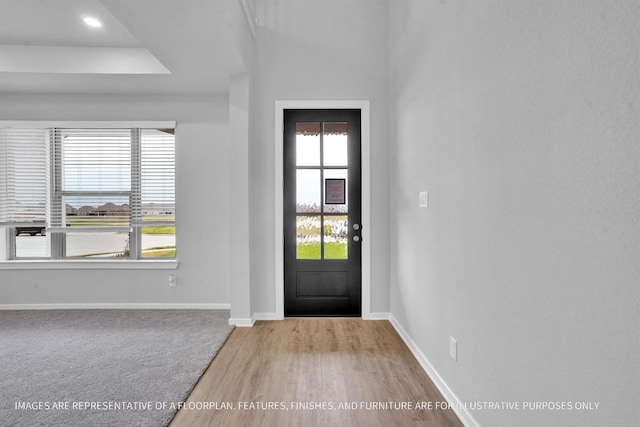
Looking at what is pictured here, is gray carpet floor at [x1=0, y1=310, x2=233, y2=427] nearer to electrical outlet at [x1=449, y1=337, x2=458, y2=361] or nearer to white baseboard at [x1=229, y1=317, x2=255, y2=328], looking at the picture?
white baseboard at [x1=229, y1=317, x2=255, y2=328]

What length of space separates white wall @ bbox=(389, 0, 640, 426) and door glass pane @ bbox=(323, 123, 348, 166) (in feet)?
4.46

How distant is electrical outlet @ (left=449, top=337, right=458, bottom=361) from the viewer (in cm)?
192

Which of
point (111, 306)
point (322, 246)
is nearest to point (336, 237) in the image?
point (322, 246)

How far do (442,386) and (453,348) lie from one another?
1.08 feet

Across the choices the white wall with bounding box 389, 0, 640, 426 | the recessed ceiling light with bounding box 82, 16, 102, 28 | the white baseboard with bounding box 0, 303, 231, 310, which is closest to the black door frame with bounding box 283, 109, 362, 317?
the white baseboard with bounding box 0, 303, 231, 310

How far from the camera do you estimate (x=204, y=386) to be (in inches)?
86.7

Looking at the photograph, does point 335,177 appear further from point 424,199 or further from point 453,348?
point 453,348

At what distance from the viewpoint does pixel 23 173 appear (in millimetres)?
3910

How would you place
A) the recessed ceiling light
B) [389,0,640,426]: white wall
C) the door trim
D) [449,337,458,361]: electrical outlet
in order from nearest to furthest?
[389,0,640,426]: white wall
[449,337,458,361]: electrical outlet
the recessed ceiling light
the door trim

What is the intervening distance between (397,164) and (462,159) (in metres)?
1.39

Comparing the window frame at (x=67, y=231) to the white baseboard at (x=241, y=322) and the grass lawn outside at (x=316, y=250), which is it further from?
the grass lawn outside at (x=316, y=250)

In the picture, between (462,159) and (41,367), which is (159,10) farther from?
(41,367)

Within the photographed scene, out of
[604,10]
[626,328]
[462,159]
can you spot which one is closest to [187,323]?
[462,159]

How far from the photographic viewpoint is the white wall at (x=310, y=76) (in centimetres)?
352
